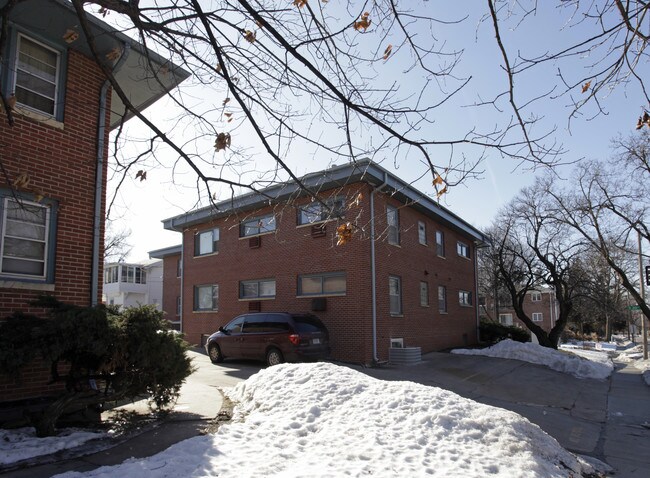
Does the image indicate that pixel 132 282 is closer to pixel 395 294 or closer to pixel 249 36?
pixel 395 294

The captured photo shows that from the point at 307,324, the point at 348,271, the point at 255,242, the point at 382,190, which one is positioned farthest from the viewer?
the point at 255,242

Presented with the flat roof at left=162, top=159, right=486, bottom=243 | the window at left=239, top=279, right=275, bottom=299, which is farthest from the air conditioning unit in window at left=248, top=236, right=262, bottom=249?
the window at left=239, top=279, right=275, bottom=299

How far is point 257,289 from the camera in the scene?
61.7 feet

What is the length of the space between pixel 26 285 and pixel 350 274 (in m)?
9.90

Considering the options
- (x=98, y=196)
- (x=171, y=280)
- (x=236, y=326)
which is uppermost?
(x=98, y=196)

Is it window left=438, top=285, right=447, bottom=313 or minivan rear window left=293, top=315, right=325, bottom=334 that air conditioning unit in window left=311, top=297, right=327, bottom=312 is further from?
window left=438, top=285, right=447, bottom=313

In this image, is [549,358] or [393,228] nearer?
[393,228]

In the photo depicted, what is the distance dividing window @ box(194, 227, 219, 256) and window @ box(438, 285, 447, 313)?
10.2 meters

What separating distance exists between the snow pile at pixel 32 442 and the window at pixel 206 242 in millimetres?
15223

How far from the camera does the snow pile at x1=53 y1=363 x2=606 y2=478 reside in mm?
4664

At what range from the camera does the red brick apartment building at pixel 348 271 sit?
15094 mm

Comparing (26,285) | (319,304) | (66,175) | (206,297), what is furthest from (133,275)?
(26,285)

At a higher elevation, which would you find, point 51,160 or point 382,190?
point 382,190

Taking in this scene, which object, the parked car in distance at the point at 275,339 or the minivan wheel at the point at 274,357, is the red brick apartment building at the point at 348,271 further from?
the minivan wheel at the point at 274,357
